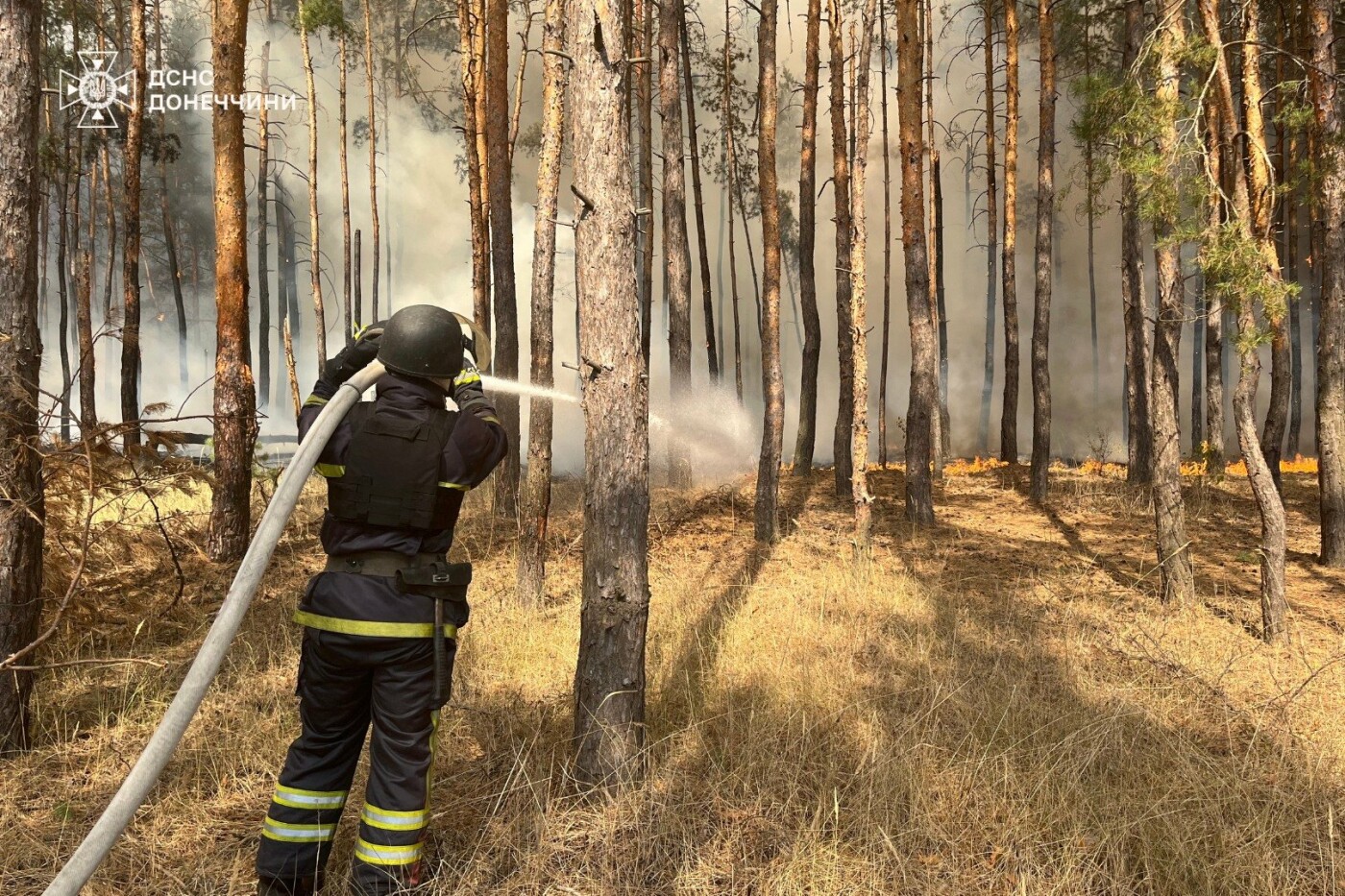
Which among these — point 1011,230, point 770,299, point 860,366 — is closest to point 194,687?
point 860,366

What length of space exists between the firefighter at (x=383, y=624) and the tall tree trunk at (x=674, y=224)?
26.0 feet

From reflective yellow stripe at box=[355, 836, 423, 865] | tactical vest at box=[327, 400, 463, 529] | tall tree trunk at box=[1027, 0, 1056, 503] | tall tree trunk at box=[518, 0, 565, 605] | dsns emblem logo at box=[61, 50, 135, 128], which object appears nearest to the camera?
reflective yellow stripe at box=[355, 836, 423, 865]

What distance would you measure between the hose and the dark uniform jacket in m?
0.44

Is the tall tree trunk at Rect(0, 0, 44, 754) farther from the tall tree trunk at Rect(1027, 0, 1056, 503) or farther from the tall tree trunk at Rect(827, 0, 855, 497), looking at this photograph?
the tall tree trunk at Rect(1027, 0, 1056, 503)

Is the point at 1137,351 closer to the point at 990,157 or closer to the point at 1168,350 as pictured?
the point at 990,157

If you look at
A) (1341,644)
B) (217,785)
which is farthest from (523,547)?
(1341,644)

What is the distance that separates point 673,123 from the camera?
10969 mm

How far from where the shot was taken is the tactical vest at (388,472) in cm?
311

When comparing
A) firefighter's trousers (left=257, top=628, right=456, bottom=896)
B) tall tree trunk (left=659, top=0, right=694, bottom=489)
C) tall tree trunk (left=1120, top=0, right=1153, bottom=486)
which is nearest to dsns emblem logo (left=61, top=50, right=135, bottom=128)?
tall tree trunk (left=659, top=0, right=694, bottom=489)

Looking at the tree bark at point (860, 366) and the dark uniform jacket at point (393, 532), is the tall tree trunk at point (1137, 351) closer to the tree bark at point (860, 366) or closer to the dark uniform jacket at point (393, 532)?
the tree bark at point (860, 366)

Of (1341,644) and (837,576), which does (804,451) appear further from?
(1341,644)

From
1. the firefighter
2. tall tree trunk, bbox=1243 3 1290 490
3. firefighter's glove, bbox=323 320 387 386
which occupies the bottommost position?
the firefighter

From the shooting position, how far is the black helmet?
3164mm

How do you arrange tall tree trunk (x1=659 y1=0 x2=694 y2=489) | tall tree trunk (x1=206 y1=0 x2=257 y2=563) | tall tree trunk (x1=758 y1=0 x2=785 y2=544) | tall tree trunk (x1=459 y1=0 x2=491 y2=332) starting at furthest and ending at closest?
tall tree trunk (x1=459 y1=0 x2=491 y2=332), tall tree trunk (x1=758 y1=0 x2=785 y2=544), tall tree trunk (x1=659 y1=0 x2=694 y2=489), tall tree trunk (x1=206 y1=0 x2=257 y2=563)
